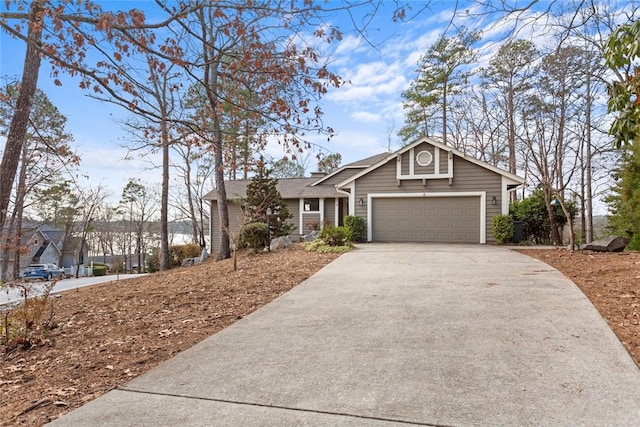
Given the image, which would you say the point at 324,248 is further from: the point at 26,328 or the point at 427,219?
the point at 26,328

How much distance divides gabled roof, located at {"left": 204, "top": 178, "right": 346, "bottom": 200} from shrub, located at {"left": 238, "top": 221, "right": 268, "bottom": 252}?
6.09 meters

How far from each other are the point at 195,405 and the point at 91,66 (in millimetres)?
3951

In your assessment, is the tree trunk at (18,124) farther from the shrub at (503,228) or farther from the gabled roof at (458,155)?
the shrub at (503,228)

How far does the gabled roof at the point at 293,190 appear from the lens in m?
18.9

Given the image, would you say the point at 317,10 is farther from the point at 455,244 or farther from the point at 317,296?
the point at 455,244

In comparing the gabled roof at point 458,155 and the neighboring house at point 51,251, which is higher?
the gabled roof at point 458,155

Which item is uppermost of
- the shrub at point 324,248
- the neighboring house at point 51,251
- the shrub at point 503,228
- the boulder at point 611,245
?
the shrub at point 503,228

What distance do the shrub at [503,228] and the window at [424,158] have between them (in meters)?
3.14

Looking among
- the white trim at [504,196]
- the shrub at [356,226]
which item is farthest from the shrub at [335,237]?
the white trim at [504,196]

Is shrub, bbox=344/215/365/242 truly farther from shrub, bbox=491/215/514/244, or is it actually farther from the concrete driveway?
the concrete driveway

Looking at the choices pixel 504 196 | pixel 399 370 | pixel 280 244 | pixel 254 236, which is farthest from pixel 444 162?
pixel 399 370

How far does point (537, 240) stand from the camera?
1396cm

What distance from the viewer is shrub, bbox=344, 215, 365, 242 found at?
13.9m

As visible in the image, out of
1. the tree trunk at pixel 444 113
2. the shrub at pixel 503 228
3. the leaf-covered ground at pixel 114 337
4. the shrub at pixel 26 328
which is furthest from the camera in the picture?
the tree trunk at pixel 444 113
